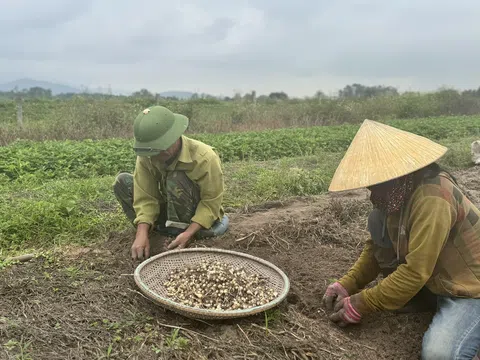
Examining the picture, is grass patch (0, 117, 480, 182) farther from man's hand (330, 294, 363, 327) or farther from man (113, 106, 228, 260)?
man's hand (330, 294, 363, 327)

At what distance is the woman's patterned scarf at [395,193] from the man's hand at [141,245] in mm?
1696

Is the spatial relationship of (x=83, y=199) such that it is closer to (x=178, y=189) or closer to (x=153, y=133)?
(x=178, y=189)

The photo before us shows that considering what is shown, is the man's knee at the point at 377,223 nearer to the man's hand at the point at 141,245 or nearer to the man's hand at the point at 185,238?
the man's hand at the point at 185,238

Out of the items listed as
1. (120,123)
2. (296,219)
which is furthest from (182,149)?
(120,123)

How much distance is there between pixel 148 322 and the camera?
2.46m

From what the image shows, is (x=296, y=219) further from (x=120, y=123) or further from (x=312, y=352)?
(x=120, y=123)

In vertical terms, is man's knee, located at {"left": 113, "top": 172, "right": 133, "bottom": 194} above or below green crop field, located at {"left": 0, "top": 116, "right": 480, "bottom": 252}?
above

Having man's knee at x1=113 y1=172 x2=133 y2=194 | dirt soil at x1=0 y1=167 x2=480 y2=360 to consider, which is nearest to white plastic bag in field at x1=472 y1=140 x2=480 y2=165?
dirt soil at x1=0 y1=167 x2=480 y2=360

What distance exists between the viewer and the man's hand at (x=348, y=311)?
2.40 meters

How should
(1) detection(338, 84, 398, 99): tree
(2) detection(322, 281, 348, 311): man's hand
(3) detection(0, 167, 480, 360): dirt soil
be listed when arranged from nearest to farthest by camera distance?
(3) detection(0, 167, 480, 360): dirt soil < (2) detection(322, 281, 348, 311): man's hand < (1) detection(338, 84, 398, 99): tree

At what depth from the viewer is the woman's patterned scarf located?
2.19m

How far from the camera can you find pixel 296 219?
421 cm

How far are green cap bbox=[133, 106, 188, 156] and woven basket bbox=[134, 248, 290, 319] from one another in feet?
2.22

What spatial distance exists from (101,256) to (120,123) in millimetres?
8539
